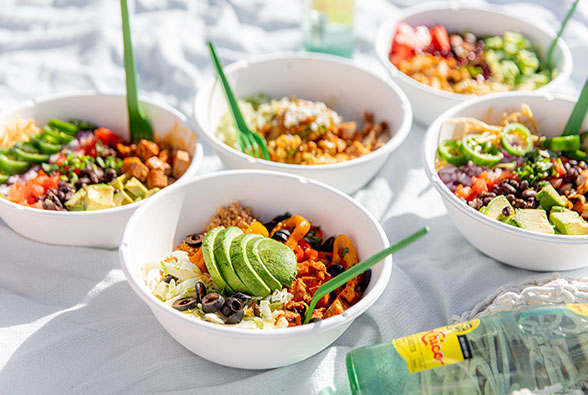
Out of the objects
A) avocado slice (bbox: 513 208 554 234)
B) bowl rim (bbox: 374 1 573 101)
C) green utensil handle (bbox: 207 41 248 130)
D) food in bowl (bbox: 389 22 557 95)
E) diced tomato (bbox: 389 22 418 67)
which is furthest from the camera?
diced tomato (bbox: 389 22 418 67)

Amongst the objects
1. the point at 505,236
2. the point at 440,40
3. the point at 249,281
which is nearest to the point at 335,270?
the point at 249,281

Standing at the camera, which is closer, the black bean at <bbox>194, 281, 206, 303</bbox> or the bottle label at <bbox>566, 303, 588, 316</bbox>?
the bottle label at <bbox>566, 303, 588, 316</bbox>

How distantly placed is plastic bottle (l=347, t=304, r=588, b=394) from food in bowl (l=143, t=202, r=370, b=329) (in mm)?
185

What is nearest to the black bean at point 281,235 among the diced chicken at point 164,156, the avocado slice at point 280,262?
the avocado slice at point 280,262

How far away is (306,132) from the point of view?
2.13 m

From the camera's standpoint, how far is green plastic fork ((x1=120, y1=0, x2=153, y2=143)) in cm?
192

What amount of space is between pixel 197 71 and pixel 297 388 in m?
1.67

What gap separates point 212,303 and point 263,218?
0.44 m

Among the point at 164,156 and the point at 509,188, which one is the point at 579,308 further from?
the point at 164,156

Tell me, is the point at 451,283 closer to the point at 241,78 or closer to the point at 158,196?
the point at 158,196

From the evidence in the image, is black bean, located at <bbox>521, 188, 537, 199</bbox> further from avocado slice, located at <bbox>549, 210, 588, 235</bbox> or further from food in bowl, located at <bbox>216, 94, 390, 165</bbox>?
food in bowl, located at <bbox>216, 94, 390, 165</bbox>

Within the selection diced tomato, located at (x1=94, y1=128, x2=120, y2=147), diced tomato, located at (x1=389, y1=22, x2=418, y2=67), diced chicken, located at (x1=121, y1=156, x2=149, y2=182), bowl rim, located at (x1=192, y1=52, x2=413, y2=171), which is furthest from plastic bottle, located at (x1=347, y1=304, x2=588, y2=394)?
diced tomato, located at (x1=389, y1=22, x2=418, y2=67)

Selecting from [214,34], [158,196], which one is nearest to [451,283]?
[158,196]

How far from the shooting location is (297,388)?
4.85ft
